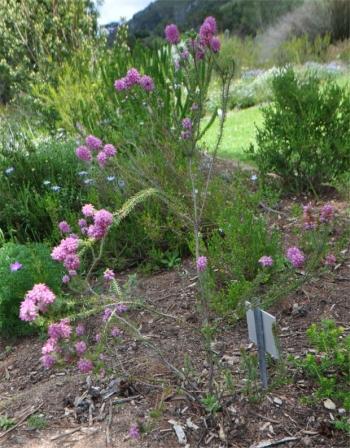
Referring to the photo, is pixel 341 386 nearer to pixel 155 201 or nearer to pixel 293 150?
pixel 155 201

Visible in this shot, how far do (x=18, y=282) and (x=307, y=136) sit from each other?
2616mm

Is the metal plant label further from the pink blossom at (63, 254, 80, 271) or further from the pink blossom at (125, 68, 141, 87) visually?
the pink blossom at (125, 68, 141, 87)

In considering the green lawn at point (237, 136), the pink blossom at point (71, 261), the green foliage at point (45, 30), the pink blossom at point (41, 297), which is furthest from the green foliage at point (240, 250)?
the green foliage at point (45, 30)

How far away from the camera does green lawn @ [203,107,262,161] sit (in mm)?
6810

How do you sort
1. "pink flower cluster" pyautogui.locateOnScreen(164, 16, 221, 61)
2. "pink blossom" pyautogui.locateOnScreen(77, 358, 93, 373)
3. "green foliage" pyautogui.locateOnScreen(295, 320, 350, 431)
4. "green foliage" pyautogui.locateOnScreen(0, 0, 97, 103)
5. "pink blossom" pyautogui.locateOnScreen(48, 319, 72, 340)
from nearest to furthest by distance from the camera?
"pink blossom" pyautogui.locateOnScreen(48, 319, 72, 340)
"pink blossom" pyautogui.locateOnScreen(77, 358, 93, 373)
"green foliage" pyautogui.locateOnScreen(295, 320, 350, 431)
"pink flower cluster" pyautogui.locateOnScreen(164, 16, 221, 61)
"green foliage" pyautogui.locateOnScreen(0, 0, 97, 103)

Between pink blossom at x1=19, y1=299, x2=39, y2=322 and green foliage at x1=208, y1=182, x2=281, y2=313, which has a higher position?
pink blossom at x1=19, y1=299, x2=39, y2=322

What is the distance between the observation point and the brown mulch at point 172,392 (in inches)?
78.5

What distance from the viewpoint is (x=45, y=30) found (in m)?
9.65

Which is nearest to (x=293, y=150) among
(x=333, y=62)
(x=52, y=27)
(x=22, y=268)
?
(x=22, y=268)

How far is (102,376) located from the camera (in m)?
2.42

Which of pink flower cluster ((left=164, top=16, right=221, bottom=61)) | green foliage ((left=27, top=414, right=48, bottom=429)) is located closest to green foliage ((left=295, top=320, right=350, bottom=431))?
green foliage ((left=27, top=414, right=48, bottom=429))

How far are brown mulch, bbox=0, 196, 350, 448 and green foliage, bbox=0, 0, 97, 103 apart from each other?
7.30 m

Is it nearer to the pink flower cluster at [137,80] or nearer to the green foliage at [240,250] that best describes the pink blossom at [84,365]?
the green foliage at [240,250]

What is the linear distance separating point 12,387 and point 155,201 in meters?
1.72
